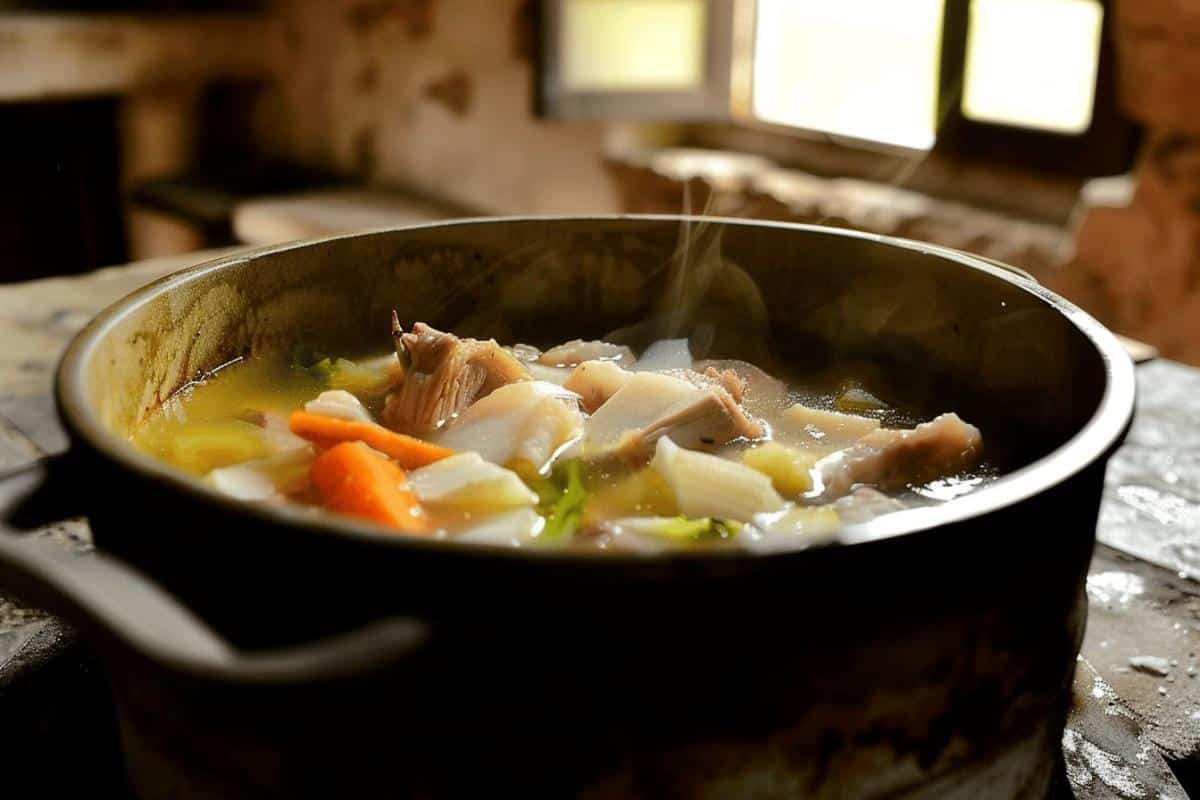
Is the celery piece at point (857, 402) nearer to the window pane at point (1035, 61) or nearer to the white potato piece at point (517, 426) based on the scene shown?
the white potato piece at point (517, 426)

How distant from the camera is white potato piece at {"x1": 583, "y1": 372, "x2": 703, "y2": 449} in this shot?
1463mm

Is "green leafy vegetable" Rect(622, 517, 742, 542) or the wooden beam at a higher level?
the wooden beam

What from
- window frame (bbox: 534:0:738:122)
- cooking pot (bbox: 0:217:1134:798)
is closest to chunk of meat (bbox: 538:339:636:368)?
cooking pot (bbox: 0:217:1134:798)

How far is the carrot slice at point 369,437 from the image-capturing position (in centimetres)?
137

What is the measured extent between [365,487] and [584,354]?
64cm

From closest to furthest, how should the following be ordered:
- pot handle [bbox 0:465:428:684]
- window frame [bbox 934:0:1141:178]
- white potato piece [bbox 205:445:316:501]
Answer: pot handle [bbox 0:465:428:684], white potato piece [bbox 205:445:316:501], window frame [bbox 934:0:1141:178]

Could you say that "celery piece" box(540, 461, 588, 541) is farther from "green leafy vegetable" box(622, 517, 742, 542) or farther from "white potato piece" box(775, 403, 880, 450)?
"white potato piece" box(775, 403, 880, 450)

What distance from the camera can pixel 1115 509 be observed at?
6.38 feet

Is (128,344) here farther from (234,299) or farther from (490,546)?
(490,546)

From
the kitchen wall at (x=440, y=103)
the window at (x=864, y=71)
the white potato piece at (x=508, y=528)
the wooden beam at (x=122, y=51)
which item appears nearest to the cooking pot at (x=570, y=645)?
the white potato piece at (x=508, y=528)

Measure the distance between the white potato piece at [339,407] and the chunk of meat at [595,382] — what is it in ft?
0.95

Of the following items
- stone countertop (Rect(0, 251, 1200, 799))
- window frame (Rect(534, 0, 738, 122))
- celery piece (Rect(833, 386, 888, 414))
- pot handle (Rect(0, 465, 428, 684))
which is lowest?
stone countertop (Rect(0, 251, 1200, 799))

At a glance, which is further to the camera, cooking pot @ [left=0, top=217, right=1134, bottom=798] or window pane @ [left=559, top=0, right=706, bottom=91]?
window pane @ [left=559, top=0, right=706, bottom=91]

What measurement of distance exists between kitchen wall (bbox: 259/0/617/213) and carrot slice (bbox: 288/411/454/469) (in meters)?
3.68
